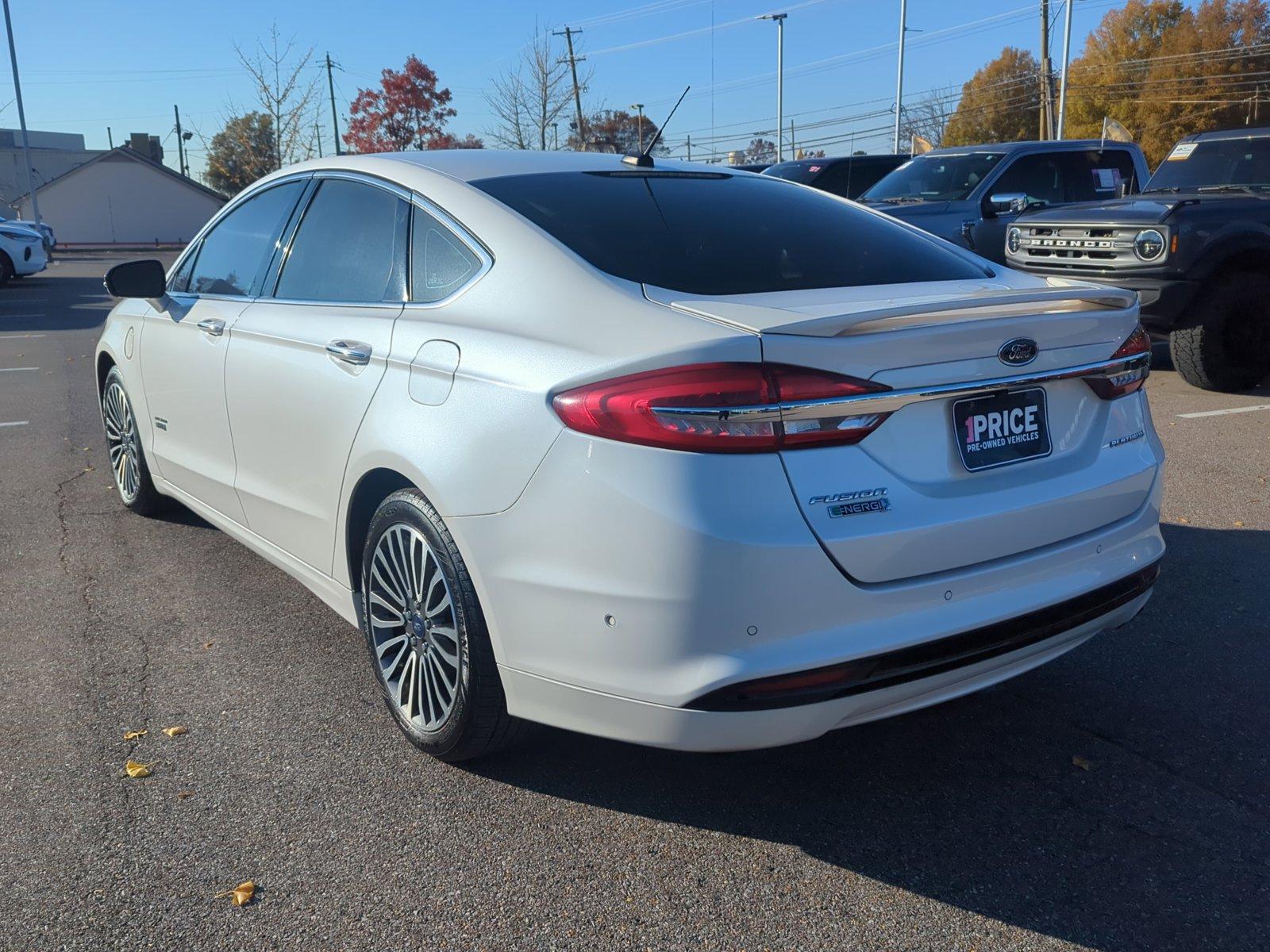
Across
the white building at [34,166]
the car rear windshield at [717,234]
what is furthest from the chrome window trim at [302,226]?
the white building at [34,166]

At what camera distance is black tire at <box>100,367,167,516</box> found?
5.45 meters

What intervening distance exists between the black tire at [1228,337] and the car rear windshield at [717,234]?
5.51 meters

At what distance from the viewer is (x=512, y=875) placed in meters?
2.72

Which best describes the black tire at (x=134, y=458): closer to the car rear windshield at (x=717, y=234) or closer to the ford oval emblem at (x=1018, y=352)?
the car rear windshield at (x=717, y=234)

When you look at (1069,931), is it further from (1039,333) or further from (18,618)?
(18,618)

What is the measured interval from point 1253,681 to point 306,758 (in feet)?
9.73

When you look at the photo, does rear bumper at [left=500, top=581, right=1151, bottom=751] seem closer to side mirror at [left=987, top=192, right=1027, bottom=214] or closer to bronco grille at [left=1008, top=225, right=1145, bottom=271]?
bronco grille at [left=1008, top=225, right=1145, bottom=271]

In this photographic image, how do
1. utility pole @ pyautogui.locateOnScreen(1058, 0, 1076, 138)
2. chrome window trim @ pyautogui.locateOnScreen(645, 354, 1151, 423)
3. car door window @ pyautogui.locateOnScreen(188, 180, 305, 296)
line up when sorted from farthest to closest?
utility pole @ pyautogui.locateOnScreen(1058, 0, 1076, 138) < car door window @ pyautogui.locateOnScreen(188, 180, 305, 296) < chrome window trim @ pyautogui.locateOnScreen(645, 354, 1151, 423)

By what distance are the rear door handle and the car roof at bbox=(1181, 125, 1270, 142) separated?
8.42 m

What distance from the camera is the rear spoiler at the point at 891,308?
2494mm

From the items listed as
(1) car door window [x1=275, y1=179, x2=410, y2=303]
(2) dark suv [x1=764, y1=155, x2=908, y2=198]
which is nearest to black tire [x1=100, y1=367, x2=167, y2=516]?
(1) car door window [x1=275, y1=179, x2=410, y2=303]

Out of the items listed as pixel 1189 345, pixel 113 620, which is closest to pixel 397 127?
pixel 1189 345

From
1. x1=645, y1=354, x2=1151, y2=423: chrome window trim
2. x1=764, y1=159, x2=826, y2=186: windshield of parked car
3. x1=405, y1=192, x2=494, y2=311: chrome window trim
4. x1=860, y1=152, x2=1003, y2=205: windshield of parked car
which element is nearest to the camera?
x1=645, y1=354, x2=1151, y2=423: chrome window trim

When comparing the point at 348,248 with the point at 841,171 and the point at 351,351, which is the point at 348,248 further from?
the point at 841,171
